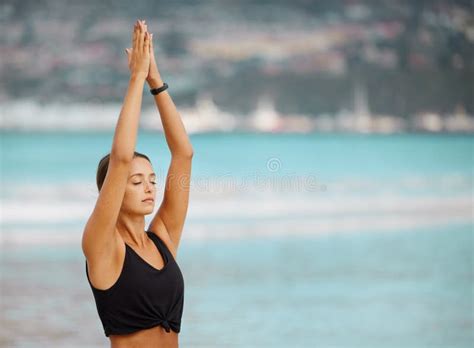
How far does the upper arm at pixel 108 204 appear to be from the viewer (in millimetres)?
1931

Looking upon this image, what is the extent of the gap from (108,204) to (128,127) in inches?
5.6

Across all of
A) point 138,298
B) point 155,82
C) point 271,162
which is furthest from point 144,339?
point 271,162

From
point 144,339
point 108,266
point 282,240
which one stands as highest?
point 282,240

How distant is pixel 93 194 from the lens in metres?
8.93

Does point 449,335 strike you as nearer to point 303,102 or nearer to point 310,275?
point 310,275

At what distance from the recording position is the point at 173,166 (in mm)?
2162

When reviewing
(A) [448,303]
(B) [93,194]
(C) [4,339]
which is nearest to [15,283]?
(C) [4,339]

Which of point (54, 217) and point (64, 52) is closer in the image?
point (54, 217)

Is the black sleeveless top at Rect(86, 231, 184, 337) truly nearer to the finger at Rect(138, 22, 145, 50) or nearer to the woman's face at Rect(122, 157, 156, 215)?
the woman's face at Rect(122, 157, 156, 215)

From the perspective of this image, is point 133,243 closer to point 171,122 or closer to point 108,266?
point 108,266

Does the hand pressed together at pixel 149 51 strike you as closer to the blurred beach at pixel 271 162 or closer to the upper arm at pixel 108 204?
the upper arm at pixel 108 204

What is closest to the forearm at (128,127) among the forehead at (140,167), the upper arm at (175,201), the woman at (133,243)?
the woman at (133,243)

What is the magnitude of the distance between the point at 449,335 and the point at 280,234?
3.14 meters

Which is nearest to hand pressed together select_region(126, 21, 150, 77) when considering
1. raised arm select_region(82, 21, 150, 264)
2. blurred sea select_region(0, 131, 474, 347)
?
raised arm select_region(82, 21, 150, 264)
